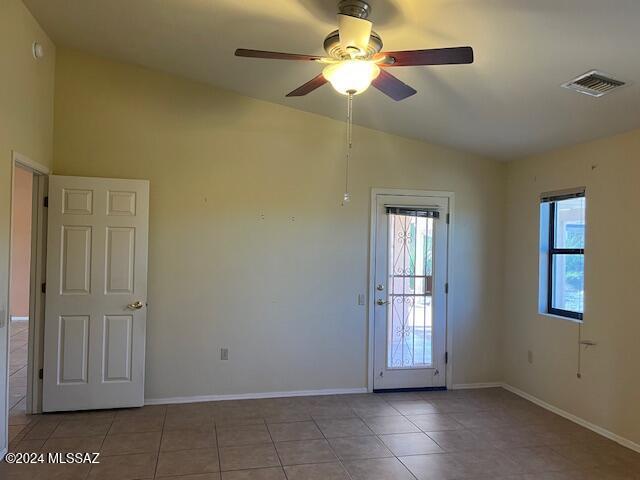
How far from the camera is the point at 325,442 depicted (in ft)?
11.6

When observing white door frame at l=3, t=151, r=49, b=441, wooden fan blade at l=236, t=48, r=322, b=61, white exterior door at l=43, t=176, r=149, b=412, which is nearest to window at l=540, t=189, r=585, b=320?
wooden fan blade at l=236, t=48, r=322, b=61

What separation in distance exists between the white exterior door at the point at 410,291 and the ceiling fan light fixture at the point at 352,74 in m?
2.49

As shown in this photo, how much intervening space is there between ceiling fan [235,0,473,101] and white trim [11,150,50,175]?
2006 millimetres

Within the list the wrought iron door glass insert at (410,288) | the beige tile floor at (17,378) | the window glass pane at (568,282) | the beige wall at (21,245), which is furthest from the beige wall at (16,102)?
the beige wall at (21,245)

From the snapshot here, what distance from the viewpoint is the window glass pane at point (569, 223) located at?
13.7 ft

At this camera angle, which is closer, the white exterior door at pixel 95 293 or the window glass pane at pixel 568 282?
the white exterior door at pixel 95 293

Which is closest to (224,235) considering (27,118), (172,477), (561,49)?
(27,118)

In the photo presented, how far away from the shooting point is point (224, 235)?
4438 millimetres

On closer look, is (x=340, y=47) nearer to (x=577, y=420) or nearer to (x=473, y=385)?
(x=577, y=420)

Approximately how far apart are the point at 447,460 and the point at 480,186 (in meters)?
2.93

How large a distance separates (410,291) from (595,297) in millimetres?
1692

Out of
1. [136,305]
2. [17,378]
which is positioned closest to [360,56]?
[136,305]

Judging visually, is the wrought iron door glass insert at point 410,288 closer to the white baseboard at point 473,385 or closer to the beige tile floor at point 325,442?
the white baseboard at point 473,385

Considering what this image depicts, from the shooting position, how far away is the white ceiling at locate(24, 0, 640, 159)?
2441mm
